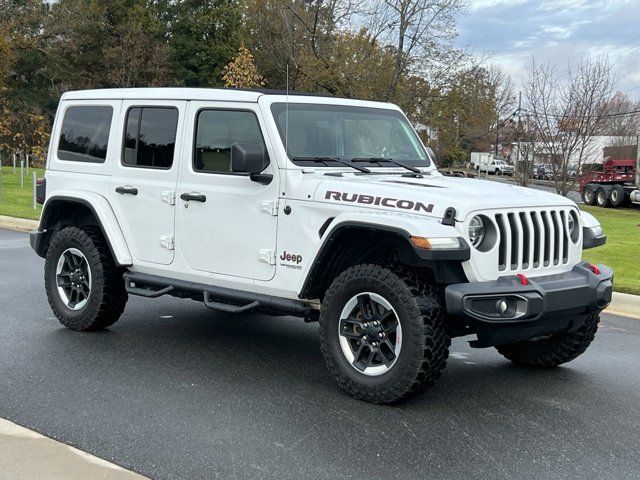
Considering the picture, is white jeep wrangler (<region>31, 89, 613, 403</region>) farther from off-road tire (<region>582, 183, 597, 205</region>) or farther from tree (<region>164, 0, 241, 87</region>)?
tree (<region>164, 0, 241, 87</region>)

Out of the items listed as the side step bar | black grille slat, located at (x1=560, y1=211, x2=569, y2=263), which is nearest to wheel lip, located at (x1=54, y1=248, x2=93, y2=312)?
the side step bar

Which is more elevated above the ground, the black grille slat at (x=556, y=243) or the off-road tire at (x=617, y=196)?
the black grille slat at (x=556, y=243)

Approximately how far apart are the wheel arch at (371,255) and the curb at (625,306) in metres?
3.97

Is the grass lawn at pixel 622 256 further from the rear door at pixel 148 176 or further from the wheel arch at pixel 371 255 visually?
the rear door at pixel 148 176

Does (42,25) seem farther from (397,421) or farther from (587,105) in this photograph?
(397,421)

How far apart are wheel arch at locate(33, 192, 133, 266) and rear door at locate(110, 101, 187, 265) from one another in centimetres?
7

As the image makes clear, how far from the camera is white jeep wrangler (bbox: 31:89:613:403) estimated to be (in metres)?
4.23

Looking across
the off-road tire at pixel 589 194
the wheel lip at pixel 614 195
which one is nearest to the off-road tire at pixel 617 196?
the wheel lip at pixel 614 195

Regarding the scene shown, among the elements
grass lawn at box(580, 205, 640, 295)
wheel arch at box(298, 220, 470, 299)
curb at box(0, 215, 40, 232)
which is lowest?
curb at box(0, 215, 40, 232)

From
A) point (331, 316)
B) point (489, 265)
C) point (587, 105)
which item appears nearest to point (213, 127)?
point (331, 316)

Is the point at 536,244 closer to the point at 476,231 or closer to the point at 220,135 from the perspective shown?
the point at 476,231

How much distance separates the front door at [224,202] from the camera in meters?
4.98

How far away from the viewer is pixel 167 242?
5566 mm

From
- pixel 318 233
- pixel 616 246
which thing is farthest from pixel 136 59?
pixel 318 233
